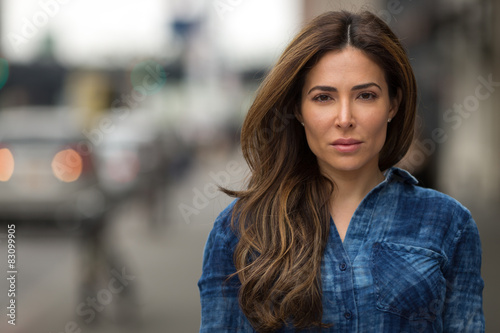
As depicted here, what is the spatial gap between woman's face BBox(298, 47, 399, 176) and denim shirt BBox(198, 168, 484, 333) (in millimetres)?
169

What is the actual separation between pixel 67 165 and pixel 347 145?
9194 mm

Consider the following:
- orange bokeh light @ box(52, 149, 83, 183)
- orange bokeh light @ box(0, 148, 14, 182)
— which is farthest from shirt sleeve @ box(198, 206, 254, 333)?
orange bokeh light @ box(0, 148, 14, 182)

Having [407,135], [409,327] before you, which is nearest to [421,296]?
[409,327]

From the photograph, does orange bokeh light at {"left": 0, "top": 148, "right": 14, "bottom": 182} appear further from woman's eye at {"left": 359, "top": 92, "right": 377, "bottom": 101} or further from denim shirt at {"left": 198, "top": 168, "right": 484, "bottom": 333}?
woman's eye at {"left": 359, "top": 92, "right": 377, "bottom": 101}

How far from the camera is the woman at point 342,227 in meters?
2.13

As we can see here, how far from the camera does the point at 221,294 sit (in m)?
2.23

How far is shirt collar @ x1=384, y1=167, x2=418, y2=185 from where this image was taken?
7.74 ft

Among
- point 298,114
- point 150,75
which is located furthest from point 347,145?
point 150,75

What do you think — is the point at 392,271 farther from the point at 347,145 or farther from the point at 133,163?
the point at 133,163

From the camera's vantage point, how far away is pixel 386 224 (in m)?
2.27

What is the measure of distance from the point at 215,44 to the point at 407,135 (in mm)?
62067

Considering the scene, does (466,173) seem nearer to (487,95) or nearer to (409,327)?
(487,95)
